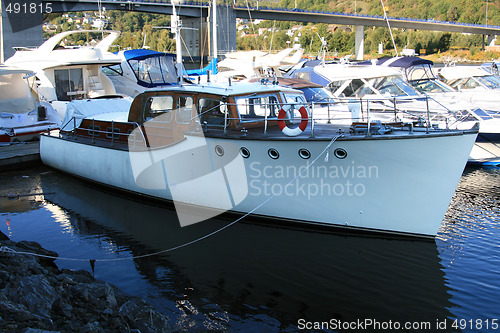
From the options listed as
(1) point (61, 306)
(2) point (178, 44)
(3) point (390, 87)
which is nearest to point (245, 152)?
(2) point (178, 44)

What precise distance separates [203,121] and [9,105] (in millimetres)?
13780

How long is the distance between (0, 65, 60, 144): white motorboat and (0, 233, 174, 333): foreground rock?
13275mm

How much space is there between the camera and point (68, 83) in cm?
2467

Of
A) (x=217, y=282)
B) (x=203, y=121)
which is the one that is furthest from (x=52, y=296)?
(x=203, y=121)

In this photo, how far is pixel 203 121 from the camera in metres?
12.1

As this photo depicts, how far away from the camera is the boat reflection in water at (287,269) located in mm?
8508

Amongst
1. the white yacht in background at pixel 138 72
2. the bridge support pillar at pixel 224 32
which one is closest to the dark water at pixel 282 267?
the white yacht in background at pixel 138 72

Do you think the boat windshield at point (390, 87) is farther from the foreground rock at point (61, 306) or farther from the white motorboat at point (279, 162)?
the foreground rock at point (61, 306)

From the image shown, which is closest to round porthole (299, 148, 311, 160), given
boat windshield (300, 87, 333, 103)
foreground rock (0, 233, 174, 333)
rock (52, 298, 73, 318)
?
foreground rock (0, 233, 174, 333)

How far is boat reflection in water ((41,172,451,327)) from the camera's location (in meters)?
8.51

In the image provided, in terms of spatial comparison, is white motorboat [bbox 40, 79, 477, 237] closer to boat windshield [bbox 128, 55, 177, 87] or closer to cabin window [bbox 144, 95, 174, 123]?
cabin window [bbox 144, 95, 174, 123]

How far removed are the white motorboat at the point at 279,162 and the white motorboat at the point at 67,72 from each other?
38.8 ft

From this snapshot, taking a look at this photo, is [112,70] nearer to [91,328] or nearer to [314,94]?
[314,94]

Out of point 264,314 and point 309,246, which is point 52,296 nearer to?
point 264,314
